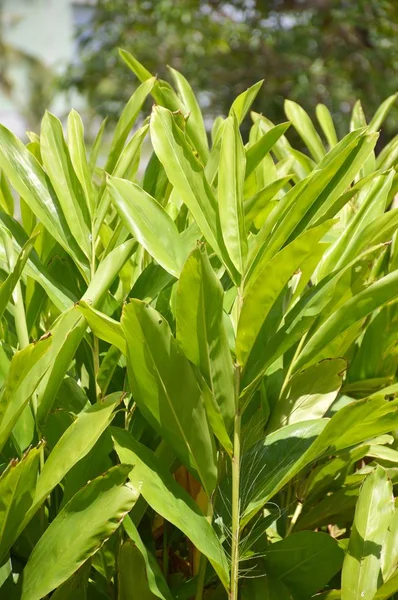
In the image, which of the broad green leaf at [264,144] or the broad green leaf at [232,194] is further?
the broad green leaf at [264,144]

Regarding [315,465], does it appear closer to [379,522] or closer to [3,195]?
[379,522]

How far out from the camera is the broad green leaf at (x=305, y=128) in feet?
3.20

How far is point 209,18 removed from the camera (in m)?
8.48

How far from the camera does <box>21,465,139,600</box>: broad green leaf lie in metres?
0.52

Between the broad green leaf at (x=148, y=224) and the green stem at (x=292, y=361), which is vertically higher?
the broad green leaf at (x=148, y=224)

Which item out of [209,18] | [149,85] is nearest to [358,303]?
[149,85]

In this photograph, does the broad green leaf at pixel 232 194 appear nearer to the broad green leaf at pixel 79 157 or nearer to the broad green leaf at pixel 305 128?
the broad green leaf at pixel 79 157

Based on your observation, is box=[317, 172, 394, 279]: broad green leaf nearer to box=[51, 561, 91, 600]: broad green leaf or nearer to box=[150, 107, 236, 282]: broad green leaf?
box=[150, 107, 236, 282]: broad green leaf

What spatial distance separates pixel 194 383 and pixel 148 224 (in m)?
0.13

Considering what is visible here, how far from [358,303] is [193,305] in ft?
0.37

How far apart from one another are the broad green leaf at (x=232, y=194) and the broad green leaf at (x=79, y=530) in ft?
0.61

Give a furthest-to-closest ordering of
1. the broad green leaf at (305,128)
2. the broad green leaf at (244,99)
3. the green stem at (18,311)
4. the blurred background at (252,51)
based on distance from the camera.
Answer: the blurred background at (252,51)
the broad green leaf at (305,128)
the broad green leaf at (244,99)
the green stem at (18,311)

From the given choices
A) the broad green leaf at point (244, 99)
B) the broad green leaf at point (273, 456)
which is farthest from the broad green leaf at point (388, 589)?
the broad green leaf at point (244, 99)

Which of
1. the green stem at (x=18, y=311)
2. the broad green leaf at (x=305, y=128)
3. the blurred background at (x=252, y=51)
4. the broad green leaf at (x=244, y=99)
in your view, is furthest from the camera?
the blurred background at (x=252, y=51)
